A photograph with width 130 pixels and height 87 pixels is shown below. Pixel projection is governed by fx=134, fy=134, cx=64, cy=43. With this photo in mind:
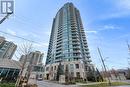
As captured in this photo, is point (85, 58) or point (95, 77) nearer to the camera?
point (95, 77)

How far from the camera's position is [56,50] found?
83.9 metres

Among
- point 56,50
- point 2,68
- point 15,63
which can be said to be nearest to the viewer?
point 2,68

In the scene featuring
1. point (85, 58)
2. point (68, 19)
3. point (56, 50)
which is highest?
point (68, 19)

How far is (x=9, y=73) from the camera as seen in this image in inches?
1137

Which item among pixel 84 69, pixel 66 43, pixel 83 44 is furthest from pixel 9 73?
pixel 83 44

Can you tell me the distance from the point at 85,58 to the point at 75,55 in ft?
23.0

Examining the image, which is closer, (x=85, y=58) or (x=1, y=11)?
(x=1, y=11)

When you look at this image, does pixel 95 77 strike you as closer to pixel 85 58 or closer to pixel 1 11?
pixel 85 58

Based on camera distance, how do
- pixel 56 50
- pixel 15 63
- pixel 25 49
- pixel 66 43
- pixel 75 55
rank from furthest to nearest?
pixel 56 50 < pixel 66 43 < pixel 75 55 < pixel 15 63 < pixel 25 49

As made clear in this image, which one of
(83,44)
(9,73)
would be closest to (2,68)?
(9,73)

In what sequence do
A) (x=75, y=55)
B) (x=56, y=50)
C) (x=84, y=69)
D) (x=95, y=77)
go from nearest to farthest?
1. (x=95, y=77)
2. (x=84, y=69)
3. (x=75, y=55)
4. (x=56, y=50)

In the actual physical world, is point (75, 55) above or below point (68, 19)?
below

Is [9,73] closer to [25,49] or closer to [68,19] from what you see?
[25,49]

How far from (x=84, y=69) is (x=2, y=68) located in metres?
46.2
